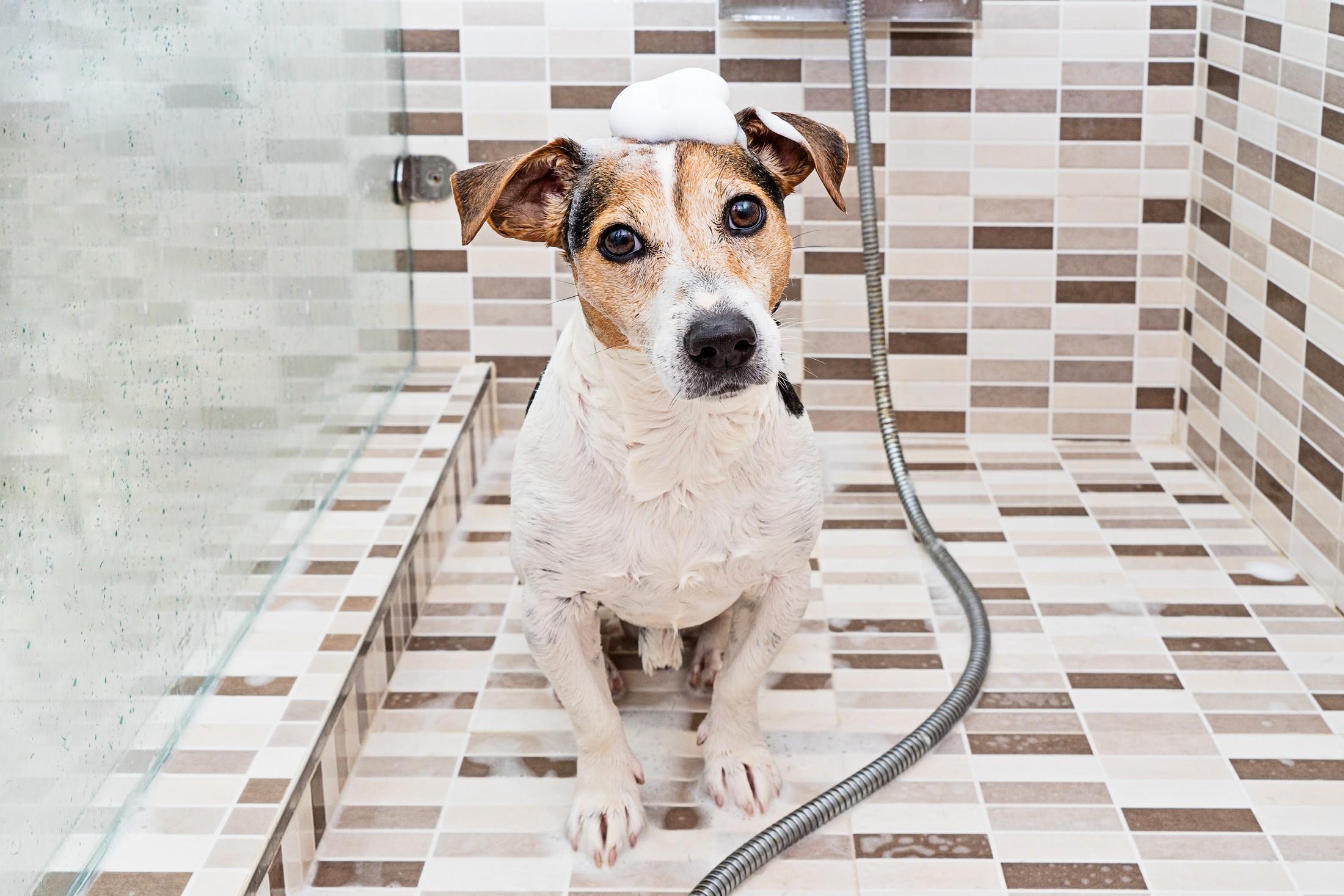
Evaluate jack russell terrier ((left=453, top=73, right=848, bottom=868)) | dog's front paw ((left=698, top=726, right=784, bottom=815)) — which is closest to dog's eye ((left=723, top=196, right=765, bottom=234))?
jack russell terrier ((left=453, top=73, right=848, bottom=868))

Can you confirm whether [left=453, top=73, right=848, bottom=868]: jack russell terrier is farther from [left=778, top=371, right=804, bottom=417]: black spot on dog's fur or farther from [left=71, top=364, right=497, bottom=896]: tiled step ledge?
[left=71, top=364, right=497, bottom=896]: tiled step ledge

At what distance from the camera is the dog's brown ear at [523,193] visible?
53.7 inches

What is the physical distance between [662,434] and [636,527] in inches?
4.1

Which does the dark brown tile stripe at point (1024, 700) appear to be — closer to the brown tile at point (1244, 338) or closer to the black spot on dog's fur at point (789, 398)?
the black spot on dog's fur at point (789, 398)

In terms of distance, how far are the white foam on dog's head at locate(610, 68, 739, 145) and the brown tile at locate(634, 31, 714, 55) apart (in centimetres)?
104

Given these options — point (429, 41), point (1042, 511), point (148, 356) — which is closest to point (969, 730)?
point (1042, 511)

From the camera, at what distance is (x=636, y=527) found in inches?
58.3

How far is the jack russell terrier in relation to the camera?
4.31 feet

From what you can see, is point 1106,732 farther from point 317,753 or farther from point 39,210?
point 39,210

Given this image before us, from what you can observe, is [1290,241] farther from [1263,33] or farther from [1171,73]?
[1171,73]

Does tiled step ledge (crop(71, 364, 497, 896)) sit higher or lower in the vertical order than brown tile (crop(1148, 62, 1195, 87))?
lower

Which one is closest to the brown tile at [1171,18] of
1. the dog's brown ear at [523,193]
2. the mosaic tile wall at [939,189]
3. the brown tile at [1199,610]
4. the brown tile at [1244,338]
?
the mosaic tile wall at [939,189]

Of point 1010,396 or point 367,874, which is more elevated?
point 1010,396

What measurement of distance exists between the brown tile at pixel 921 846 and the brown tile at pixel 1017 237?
1259 millimetres
